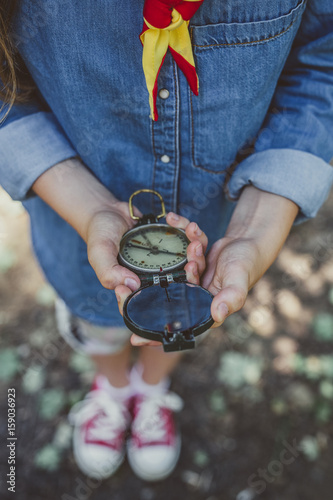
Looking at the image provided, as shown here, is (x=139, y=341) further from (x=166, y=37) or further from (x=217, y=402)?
(x=217, y=402)

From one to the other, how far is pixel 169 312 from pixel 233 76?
782mm

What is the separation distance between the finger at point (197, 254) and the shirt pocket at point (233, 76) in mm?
366

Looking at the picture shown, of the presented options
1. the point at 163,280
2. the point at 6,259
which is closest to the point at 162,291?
the point at 163,280

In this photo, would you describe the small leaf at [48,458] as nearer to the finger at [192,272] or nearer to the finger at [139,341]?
the finger at [139,341]

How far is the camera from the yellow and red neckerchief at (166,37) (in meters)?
1.15

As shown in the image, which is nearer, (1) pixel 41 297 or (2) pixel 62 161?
(2) pixel 62 161

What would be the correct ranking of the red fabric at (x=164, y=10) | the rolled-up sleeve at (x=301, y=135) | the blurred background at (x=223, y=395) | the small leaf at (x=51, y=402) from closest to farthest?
the red fabric at (x=164, y=10), the rolled-up sleeve at (x=301, y=135), the blurred background at (x=223, y=395), the small leaf at (x=51, y=402)

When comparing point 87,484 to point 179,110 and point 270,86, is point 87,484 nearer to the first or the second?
point 179,110

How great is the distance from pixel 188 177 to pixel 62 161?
A: 0.48 m

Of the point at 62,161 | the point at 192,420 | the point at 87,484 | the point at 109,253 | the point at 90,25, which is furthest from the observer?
the point at 192,420

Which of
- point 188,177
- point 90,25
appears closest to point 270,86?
point 188,177

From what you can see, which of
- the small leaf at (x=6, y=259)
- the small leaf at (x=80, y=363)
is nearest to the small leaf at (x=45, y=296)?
the small leaf at (x=6, y=259)

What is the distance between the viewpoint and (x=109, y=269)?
1349mm

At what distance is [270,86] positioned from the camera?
1485 millimetres
